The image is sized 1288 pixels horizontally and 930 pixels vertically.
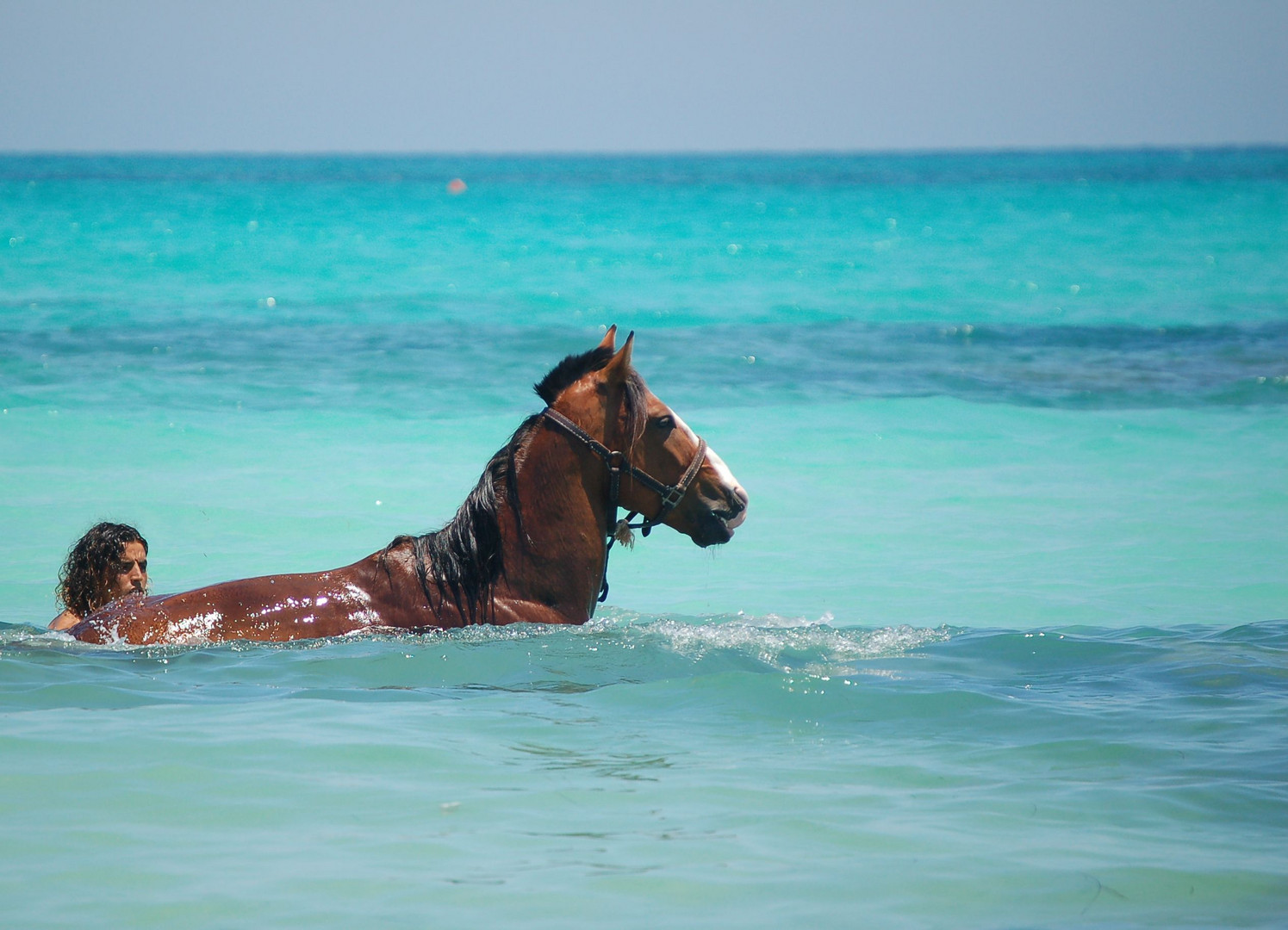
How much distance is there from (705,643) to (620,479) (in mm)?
796

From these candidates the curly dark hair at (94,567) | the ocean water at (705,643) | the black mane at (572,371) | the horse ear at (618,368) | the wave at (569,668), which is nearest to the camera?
the ocean water at (705,643)

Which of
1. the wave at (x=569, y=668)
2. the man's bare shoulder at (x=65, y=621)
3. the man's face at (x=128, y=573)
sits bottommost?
the man's bare shoulder at (x=65, y=621)

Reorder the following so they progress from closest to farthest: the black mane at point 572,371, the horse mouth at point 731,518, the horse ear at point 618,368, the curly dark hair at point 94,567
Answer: the horse ear at point 618,368 < the black mane at point 572,371 < the horse mouth at point 731,518 < the curly dark hair at point 94,567

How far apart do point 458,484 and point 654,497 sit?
6631 mm

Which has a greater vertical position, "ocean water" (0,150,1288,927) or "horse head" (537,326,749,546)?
"horse head" (537,326,749,546)

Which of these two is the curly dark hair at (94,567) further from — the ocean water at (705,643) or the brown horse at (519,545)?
the brown horse at (519,545)

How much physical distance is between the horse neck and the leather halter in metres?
0.04

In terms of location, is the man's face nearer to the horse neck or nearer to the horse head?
the horse neck

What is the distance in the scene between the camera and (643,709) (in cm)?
465

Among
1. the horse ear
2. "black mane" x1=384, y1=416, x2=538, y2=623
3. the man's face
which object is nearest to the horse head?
the horse ear

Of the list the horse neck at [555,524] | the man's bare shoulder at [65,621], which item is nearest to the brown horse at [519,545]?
the horse neck at [555,524]

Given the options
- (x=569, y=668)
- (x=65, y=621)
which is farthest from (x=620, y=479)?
(x=65, y=621)

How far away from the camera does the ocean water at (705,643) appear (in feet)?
11.1

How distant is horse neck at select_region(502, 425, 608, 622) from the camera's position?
498 centimetres
